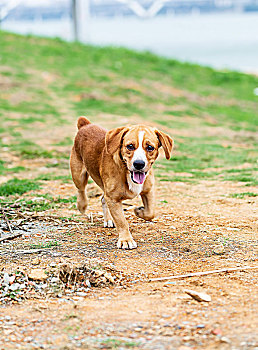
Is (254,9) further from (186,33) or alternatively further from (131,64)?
(131,64)

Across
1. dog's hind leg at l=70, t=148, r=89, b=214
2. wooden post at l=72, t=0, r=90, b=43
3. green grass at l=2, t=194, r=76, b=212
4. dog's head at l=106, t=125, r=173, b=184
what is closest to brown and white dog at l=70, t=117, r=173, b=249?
dog's head at l=106, t=125, r=173, b=184

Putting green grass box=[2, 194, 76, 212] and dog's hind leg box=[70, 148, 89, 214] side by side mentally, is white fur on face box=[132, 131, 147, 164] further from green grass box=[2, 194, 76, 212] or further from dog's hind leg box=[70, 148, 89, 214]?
green grass box=[2, 194, 76, 212]

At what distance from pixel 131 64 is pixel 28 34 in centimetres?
591

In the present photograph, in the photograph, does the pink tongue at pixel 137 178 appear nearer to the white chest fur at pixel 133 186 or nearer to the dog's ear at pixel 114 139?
the white chest fur at pixel 133 186

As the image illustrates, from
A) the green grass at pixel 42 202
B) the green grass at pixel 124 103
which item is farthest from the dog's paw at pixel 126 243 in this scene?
the green grass at pixel 124 103

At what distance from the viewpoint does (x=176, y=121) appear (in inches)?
587

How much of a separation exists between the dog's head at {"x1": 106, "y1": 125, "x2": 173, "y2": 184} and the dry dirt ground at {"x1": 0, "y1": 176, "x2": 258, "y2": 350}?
81 cm

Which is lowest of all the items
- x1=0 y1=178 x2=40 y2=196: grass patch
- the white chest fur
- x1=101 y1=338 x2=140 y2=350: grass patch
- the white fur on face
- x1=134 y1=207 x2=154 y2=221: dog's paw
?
x1=0 y1=178 x2=40 y2=196: grass patch

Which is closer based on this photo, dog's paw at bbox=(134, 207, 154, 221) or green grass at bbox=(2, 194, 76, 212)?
dog's paw at bbox=(134, 207, 154, 221)

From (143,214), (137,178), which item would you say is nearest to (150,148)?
(137,178)

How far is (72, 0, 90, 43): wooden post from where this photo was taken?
26969mm

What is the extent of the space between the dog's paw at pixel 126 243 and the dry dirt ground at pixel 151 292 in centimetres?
9

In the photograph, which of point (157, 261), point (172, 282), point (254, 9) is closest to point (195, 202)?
point (157, 261)

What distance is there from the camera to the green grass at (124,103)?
10117 mm
